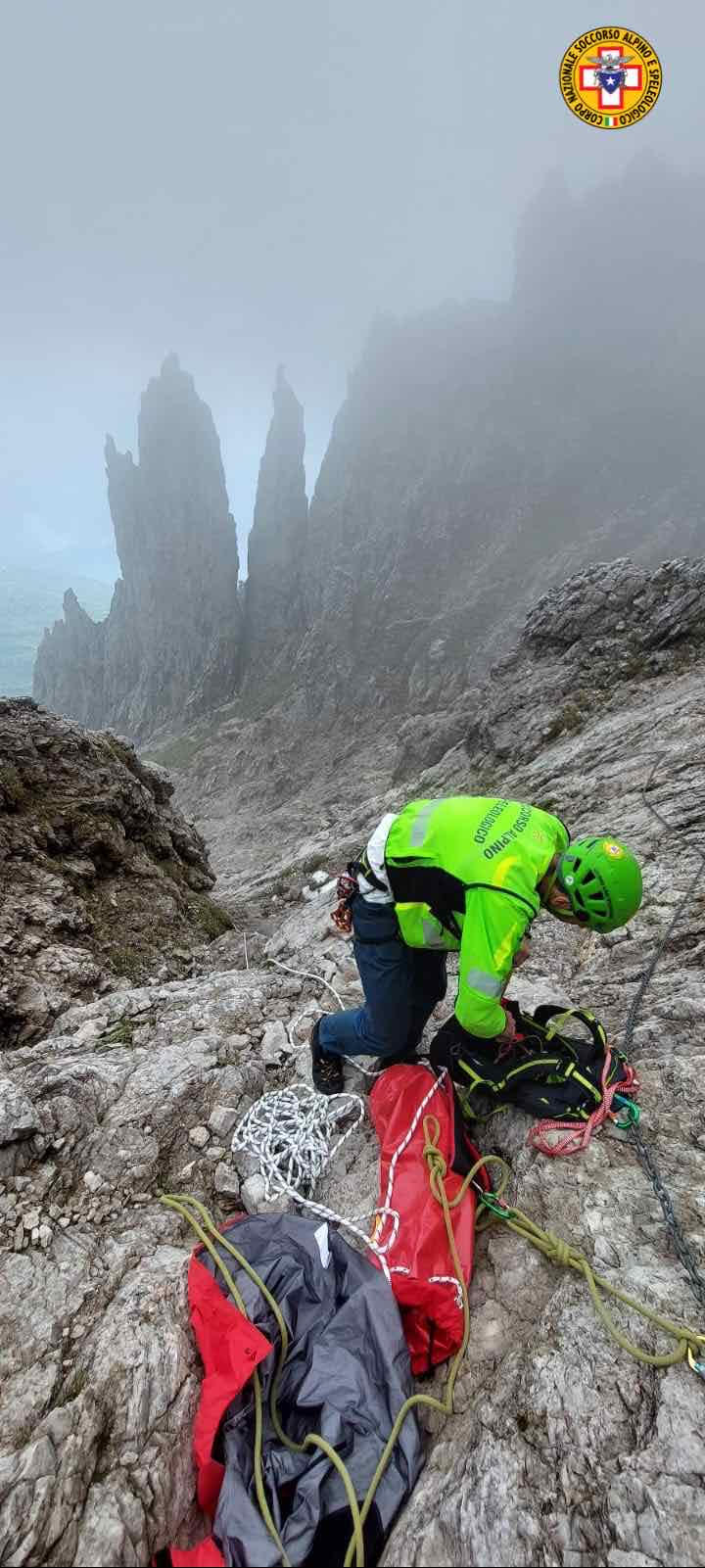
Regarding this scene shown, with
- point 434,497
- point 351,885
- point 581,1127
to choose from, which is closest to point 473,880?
point 351,885

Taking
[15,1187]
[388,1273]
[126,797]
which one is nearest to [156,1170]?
[15,1187]

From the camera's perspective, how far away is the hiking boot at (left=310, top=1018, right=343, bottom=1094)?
5.28 metres

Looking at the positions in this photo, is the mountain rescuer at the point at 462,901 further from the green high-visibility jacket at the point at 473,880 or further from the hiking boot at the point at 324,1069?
the hiking boot at the point at 324,1069

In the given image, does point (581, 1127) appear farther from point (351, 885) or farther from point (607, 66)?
point (607, 66)

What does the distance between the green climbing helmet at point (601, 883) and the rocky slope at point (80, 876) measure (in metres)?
6.57

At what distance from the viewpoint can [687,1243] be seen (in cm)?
343

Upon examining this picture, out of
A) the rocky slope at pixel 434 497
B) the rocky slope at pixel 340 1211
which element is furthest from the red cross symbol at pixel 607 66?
the rocky slope at pixel 434 497

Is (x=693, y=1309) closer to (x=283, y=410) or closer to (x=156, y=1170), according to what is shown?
(x=156, y=1170)

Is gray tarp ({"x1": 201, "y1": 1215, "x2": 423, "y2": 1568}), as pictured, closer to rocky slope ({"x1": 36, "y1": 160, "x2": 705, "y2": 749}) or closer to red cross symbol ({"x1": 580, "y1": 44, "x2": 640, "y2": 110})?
red cross symbol ({"x1": 580, "y1": 44, "x2": 640, "y2": 110})

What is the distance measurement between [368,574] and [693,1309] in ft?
256

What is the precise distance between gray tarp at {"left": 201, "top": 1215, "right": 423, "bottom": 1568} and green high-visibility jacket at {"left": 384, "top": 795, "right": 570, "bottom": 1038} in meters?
1.58

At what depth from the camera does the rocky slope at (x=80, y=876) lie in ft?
27.2

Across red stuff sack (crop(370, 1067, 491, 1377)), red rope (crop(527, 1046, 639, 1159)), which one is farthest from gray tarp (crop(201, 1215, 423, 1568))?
red rope (crop(527, 1046, 639, 1159))

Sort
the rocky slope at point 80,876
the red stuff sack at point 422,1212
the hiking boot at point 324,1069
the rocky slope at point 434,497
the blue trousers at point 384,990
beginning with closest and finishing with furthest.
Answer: the red stuff sack at point 422,1212
the blue trousers at point 384,990
the hiking boot at point 324,1069
the rocky slope at point 80,876
the rocky slope at point 434,497
